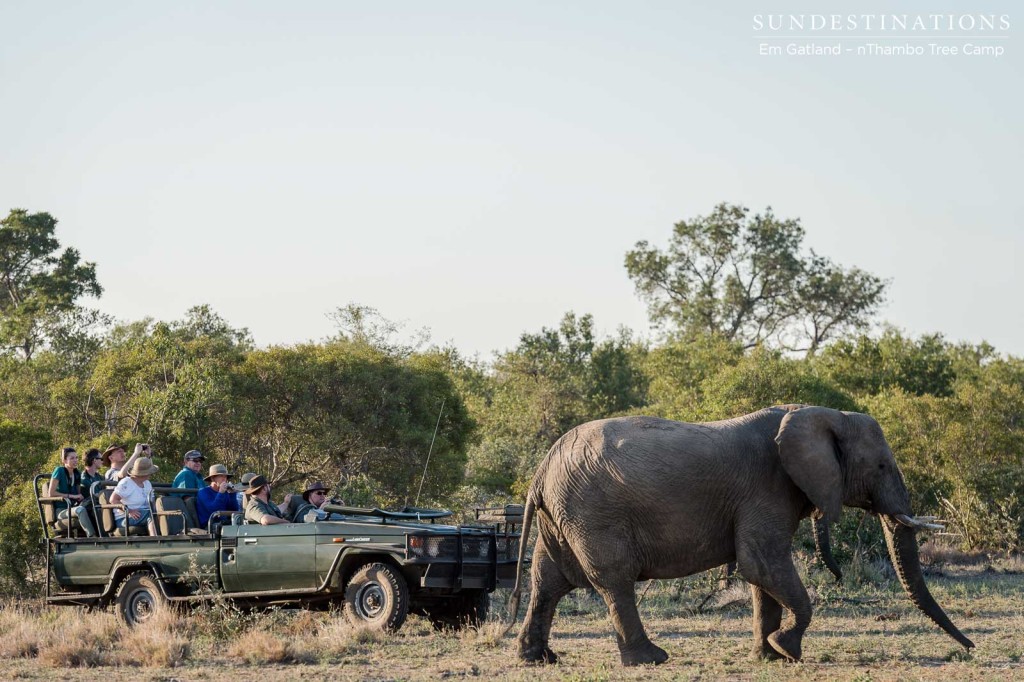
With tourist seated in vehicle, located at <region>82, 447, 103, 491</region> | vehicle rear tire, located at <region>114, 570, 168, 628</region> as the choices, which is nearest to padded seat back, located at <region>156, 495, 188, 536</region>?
vehicle rear tire, located at <region>114, 570, 168, 628</region>

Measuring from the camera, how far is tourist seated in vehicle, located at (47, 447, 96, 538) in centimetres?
1570

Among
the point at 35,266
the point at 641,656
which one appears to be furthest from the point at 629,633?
the point at 35,266

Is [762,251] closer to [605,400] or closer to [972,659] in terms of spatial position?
[605,400]

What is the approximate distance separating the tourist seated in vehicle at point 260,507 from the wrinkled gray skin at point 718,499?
3.72 metres

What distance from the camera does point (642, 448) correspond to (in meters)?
11.9

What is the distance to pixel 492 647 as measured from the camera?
13484 mm

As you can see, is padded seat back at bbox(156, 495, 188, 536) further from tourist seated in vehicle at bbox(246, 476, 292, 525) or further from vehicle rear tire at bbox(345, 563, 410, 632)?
vehicle rear tire at bbox(345, 563, 410, 632)

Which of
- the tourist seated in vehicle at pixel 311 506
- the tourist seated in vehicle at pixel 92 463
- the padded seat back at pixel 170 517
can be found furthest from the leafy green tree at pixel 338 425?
the padded seat back at pixel 170 517

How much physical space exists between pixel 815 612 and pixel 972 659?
4.85m

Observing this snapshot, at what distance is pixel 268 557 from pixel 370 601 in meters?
1.25

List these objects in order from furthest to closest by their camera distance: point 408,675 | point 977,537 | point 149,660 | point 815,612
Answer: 1. point 977,537
2. point 815,612
3. point 149,660
4. point 408,675

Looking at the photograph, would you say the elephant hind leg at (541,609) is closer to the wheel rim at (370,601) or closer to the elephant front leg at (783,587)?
→ the elephant front leg at (783,587)

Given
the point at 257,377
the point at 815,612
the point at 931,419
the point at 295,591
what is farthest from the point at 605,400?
the point at 295,591

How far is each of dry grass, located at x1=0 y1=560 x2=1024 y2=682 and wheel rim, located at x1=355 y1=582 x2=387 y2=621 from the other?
296 millimetres
